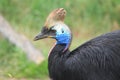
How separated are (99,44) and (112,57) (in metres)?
0.20

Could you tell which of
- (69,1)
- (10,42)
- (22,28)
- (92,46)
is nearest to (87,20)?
(69,1)

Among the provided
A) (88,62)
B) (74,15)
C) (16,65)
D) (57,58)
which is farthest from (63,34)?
(74,15)

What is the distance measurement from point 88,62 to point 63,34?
15.3 inches

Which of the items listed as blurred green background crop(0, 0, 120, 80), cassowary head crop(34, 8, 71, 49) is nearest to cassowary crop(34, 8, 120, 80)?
cassowary head crop(34, 8, 71, 49)

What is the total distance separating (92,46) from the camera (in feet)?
20.7

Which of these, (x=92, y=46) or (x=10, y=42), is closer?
(x=92, y=46)

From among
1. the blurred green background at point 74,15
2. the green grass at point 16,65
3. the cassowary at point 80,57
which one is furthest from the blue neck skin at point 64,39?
the blurred green background at point 74,15

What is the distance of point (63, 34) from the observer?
6238 mm

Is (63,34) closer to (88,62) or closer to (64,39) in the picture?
(64,39)

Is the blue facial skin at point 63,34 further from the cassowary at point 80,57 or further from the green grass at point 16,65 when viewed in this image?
the green grass at point 16,65

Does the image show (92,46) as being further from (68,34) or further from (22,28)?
(22,28)

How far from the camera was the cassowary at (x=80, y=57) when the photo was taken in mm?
6188

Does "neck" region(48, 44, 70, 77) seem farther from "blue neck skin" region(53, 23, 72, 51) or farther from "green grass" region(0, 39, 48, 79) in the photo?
"green grass" region(0, 39, 48, 79)

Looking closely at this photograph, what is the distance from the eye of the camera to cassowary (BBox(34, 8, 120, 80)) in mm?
6188
